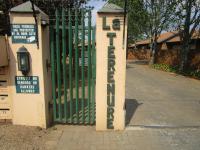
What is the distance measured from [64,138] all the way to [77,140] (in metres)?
0.31

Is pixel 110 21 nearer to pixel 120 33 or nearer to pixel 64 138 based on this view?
pixel 120 33

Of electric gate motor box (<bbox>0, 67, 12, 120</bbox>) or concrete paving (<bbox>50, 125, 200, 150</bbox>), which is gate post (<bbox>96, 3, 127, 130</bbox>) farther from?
electric gate motor box (<bbox>0, 67, 12, 120</bbox>)

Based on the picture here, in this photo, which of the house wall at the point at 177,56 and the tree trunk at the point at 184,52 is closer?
the tree trunk at the point at 184,52

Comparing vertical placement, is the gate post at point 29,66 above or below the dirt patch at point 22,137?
above

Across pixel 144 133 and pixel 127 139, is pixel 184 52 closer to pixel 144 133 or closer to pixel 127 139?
pixel 144 133

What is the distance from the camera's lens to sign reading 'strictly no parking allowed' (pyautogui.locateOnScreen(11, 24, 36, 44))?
5066mm

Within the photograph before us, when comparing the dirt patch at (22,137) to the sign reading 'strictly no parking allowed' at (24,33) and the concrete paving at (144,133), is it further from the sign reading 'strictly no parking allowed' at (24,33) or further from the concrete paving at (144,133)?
the sign reading 'strictly no parking allowed' at (24,33)

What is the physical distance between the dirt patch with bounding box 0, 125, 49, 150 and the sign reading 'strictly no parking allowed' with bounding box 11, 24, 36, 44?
1988 millimetres

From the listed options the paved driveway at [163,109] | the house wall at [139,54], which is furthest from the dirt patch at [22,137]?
the house wall at [139,54]

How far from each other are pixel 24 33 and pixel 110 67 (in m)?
2.02

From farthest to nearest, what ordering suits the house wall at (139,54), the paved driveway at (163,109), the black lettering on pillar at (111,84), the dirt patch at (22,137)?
the house wall at (139,54) → the paved driveway at (163,109) → the black lettering on pillar at (111,84) → the dirt patch at (22,137)

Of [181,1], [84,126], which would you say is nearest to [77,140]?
[84,126]

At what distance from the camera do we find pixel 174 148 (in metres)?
4.63

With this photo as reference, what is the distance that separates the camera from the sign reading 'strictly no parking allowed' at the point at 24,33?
5066mm
